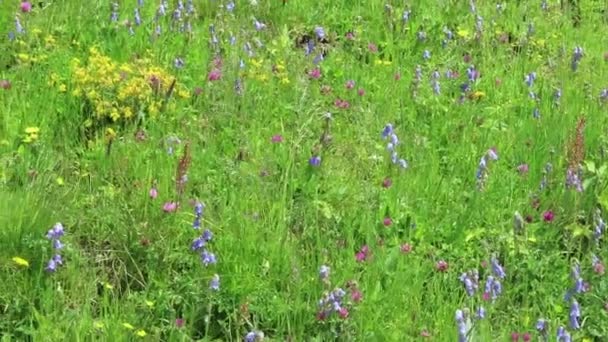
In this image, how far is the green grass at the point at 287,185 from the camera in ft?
9.88

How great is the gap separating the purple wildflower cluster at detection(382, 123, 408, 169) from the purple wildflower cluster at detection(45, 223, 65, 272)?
4.71 ft

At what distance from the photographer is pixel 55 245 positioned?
297cm

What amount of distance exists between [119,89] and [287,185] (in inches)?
38.2

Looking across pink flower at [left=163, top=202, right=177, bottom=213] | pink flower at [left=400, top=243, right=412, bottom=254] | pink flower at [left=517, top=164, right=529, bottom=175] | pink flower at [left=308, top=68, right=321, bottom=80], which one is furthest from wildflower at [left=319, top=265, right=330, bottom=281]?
pink flower at [left=308, top=68, right=321, bottom=80]

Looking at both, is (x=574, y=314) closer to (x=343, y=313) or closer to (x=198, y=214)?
(x=343, y=313)

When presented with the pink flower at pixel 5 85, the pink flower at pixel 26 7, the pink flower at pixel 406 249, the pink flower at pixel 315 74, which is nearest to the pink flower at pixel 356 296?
the pink flower at pixel 406 249

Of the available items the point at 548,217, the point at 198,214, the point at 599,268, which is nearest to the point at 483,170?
the point at 548,217

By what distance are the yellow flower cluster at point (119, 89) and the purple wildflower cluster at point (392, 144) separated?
94 cm

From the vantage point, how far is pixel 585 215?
360cm

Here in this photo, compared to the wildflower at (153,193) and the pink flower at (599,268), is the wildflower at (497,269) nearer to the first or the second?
the pink flower at (599,268)

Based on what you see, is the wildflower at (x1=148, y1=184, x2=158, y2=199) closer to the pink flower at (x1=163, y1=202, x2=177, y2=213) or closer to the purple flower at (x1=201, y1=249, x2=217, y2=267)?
the pink flower at (x1=163, y1=202, x2=177, y2=213)

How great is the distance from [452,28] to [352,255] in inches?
103

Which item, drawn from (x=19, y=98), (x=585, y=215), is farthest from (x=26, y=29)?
(x=585, y=215)

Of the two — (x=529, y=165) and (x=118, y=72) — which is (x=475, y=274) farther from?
(x=118, y=72)
